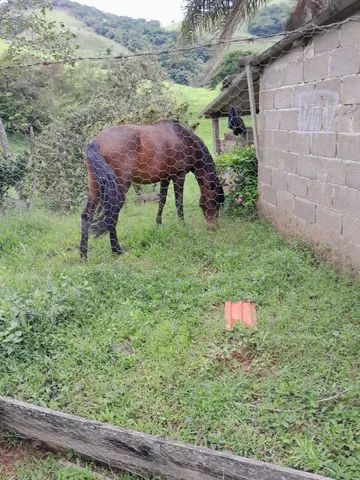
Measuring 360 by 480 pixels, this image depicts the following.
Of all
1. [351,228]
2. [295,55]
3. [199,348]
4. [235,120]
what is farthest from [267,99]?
[199,348]

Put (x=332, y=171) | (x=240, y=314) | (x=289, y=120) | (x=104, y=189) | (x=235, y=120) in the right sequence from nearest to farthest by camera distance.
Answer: (x=240, y=314) < (x=332, y=171) < (x=104, y=189) < (x=289, y=120) < (x=235, y=120)

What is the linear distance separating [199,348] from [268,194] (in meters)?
2.61

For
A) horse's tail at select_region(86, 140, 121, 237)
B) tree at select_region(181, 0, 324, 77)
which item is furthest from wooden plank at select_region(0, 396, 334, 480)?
tree at select_region(181, 0, 324, 77)

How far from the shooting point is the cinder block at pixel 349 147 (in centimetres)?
312

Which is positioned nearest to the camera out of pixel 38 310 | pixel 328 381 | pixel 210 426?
pixel 210 426

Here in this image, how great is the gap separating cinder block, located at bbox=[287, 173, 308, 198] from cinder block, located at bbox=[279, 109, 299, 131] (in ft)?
1.52

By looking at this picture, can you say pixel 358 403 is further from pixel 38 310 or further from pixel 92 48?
pixel 92 48

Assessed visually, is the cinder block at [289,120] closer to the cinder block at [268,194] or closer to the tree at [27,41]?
the cinder block at [268,194]

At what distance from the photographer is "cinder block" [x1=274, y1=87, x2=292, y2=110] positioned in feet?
13.2

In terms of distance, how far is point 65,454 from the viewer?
2041 millimetres

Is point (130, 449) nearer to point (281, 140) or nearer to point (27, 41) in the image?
point (281, 140)

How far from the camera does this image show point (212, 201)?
190 inches

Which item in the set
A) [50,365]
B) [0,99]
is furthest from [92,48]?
[50,365]

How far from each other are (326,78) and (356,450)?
2764mm
